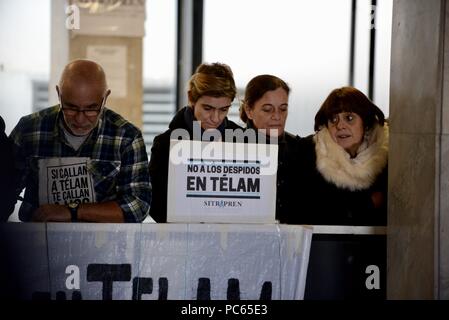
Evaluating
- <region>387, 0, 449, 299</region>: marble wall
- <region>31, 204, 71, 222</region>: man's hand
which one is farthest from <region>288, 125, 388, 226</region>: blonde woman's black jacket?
<region>31, 204, 71, 222</region>: man's hand

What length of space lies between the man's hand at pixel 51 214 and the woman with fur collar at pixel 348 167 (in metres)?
1.39

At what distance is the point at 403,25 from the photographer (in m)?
5.87

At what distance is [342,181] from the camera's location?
6117 millimetres

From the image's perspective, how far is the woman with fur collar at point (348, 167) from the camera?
6.06 meters

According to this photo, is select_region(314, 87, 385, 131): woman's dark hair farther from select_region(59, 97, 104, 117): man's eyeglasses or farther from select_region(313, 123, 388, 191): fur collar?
select_region(59, 97, 104, 117): man's eyeglasses

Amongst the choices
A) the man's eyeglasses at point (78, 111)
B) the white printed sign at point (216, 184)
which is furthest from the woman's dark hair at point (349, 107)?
the man's eyeglasses at point (78, 111)

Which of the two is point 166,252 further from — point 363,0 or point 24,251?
point 363,0

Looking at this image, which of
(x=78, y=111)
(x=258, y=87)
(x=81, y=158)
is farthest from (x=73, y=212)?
(x=258, y=87)

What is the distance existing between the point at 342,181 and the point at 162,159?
108 centimetres

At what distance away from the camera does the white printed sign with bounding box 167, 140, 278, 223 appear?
19.4 feet

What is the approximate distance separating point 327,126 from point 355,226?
62 cm

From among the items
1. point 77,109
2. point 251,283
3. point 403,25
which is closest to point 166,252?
point 251,283

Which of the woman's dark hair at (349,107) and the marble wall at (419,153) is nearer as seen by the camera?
the marble wall at (419,153)

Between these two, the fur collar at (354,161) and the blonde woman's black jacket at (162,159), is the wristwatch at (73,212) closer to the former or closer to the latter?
the blonde woman's black jacket at (162,159)
